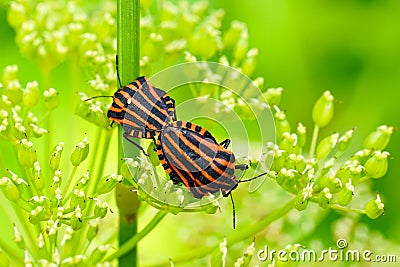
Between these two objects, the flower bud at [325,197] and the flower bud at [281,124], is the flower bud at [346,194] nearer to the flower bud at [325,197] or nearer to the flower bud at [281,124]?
the flower bud at [325,197]

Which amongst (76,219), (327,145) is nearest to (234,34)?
(327,145)

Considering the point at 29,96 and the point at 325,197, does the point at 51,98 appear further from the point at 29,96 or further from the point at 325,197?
the point at 325,197

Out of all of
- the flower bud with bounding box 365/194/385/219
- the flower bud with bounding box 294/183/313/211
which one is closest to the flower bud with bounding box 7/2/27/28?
the flower bud with bounding box 294/183/313/211

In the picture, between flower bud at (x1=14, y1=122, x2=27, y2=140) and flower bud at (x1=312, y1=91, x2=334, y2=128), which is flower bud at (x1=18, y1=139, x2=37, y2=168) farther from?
flower bud at (x1=312, y1=91, x2=334, y2=128)

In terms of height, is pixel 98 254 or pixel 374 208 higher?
pixel 374 208

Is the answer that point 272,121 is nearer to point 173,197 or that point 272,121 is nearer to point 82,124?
point 173,197

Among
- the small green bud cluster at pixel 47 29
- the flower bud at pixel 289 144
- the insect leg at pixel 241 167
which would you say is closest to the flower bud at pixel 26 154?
the insect leg at pixel 241 167
